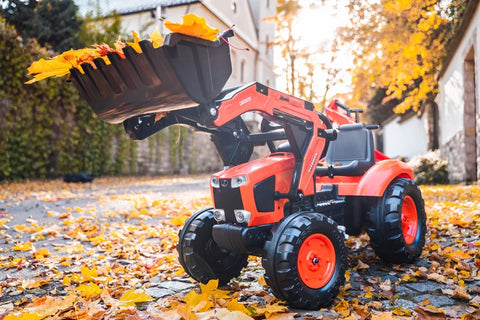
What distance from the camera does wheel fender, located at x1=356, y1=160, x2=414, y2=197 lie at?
142 inches

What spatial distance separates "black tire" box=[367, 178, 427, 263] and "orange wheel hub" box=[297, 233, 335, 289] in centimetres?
86

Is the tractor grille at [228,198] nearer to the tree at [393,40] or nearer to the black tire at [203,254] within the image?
the black tire at [203,254]

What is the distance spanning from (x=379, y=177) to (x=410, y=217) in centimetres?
66

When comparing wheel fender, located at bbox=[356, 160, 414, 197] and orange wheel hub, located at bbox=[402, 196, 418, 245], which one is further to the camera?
orange wheel hub, located at bbox=[402, 196, 418, 245]

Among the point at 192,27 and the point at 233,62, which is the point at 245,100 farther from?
the point at 233,62

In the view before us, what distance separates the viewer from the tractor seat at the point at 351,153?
3.90 meters

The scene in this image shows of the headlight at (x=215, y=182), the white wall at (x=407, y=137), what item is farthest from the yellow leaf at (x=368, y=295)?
the white wall at (x=407, y=137)

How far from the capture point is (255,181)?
2857 mm

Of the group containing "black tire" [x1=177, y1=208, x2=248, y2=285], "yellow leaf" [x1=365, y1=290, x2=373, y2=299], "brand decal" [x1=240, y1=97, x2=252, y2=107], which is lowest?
"yellow leaf" [x1=365, y1=290, x2=373, y2=299]

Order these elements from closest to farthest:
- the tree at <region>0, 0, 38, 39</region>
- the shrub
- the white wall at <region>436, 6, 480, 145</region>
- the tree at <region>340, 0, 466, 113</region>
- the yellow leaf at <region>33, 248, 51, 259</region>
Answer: the yellow leaf at <region>33, 248, 51, 259</region>
the white wall at <region>436, 6, 480, 145</region>
the tree at <region>340, 0, 466, 113</region>
the shrub
the tree at <region>0, 0, 38, 39</region>

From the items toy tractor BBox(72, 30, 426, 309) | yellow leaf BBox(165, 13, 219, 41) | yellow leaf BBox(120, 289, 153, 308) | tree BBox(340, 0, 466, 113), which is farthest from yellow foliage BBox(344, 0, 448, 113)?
yellow leaf BBox(120, 289, 153, 308)

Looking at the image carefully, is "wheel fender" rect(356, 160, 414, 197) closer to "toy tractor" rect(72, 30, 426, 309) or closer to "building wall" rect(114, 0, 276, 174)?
"toy tractor" rect(72, 30, 426, 309)

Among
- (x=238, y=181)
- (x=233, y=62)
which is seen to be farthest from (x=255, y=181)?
(x=233, y=62)

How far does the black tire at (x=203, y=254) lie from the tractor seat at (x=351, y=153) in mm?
1265
